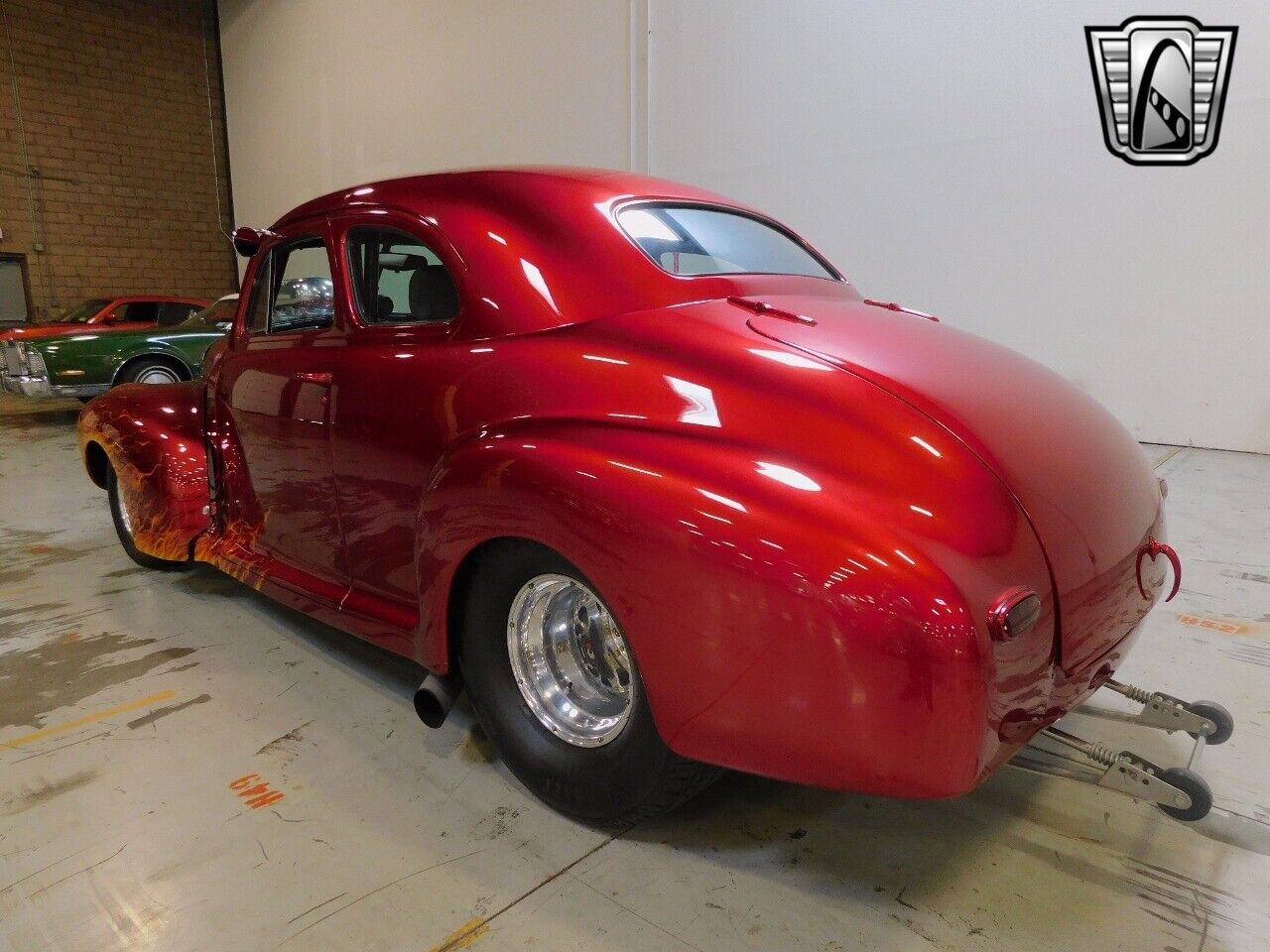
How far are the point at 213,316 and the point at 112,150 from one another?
667 cm

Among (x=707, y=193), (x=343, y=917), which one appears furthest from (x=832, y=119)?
(x=343, y=917)

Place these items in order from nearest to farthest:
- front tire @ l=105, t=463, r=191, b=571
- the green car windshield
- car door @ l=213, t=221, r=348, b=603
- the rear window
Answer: the rear window < car door @ l=213, t=221, r=348, b=603 < front tire @ l=105, t=463, r=191, b=571 < the green car windshield

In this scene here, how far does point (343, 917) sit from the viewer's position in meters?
1.60

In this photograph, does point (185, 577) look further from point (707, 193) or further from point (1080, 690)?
point (1080, 690)

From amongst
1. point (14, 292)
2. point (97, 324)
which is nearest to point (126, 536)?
point (97, 324)

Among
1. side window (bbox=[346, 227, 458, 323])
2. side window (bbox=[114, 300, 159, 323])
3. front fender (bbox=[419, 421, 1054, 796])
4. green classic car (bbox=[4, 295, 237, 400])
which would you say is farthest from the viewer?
side window (bbox=[114, 300, 159, 323])

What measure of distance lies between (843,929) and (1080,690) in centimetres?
67

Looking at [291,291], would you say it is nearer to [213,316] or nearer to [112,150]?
[213,316]

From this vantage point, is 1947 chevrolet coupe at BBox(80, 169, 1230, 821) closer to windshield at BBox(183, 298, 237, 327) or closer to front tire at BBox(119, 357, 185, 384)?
front tire at BBox(119, 357, 185, 384)

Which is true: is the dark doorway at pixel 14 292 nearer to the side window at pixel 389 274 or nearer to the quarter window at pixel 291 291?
the quarter window at pixel 291 291

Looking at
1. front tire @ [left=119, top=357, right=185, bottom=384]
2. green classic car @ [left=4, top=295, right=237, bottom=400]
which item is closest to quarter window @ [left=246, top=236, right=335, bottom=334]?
green classic car @ [left=4, top=295, right=237, bottom=400]

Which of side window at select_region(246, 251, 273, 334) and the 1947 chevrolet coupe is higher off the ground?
side window at select_region(246, 251, 273, 334)

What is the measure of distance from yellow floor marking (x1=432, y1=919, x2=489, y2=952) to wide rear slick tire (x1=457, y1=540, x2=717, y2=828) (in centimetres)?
32

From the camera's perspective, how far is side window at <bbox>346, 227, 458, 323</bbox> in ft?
7.44
